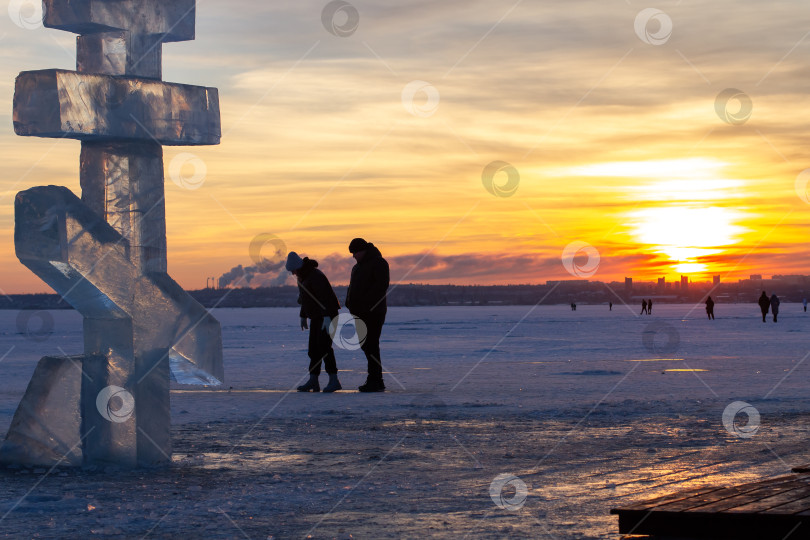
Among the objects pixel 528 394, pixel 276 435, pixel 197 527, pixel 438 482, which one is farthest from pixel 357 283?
pixel 197 527

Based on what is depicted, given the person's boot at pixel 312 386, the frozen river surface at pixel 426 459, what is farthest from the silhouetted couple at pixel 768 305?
the person's boot at pixel 312 386

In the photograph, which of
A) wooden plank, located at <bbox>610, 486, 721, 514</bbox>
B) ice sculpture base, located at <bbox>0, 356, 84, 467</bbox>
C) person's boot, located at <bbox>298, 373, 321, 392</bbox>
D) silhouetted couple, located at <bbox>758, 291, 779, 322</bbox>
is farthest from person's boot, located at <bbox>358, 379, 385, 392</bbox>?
silhouetted couple, located at <bbox>758, 291, 779, 322</bbox>

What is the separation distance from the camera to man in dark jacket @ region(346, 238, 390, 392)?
38.9ft

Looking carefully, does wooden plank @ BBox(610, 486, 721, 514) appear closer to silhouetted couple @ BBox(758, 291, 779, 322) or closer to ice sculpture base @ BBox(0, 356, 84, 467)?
ice sculpture base @ BBox(0, 356, 84, 467)

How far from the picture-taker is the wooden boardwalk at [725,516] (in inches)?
136

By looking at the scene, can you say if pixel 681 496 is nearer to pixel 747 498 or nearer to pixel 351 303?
pixel 747 498

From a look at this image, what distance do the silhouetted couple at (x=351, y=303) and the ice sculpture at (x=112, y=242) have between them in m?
5.23

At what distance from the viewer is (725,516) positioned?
11.6ft

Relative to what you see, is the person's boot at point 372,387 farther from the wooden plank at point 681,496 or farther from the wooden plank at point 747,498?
the wooden plank at point 747,498

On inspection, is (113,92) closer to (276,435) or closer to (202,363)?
(202,363)

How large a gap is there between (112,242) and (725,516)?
4111 millimetres

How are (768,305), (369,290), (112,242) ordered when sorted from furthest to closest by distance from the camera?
(768,305) < (369,290) < (112,242)

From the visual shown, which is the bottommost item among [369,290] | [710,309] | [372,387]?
[372,387]

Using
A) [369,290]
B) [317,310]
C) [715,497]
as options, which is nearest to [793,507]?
[715,497]
